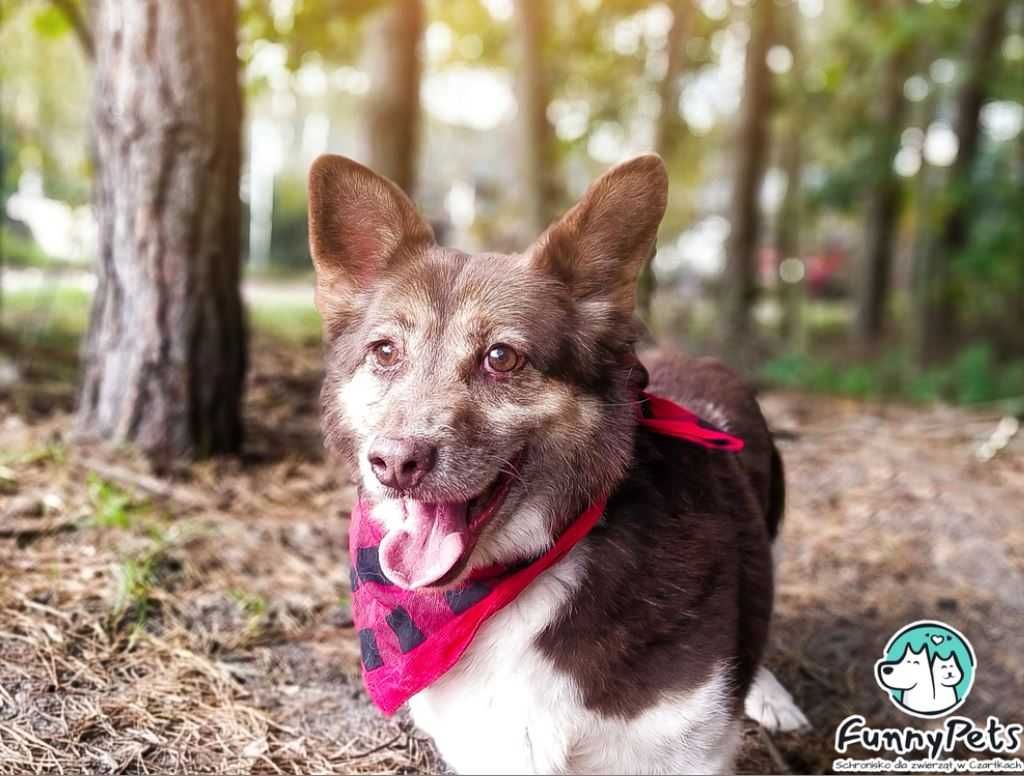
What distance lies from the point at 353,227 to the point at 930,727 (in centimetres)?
287

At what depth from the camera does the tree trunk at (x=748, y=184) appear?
42.2 ft

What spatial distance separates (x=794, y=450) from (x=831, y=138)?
46.2 feet

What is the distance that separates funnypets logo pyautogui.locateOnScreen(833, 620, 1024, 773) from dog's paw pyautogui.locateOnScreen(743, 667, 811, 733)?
160 millimetres

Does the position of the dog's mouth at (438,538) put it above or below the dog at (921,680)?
above

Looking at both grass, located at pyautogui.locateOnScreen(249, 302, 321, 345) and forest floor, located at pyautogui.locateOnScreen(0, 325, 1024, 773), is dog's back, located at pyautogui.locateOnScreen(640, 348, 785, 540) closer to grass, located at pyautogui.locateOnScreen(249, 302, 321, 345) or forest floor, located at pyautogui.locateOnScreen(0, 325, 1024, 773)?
forest floor, located at pyautogui.locateOnScreen(0, 325, 1024, 773)

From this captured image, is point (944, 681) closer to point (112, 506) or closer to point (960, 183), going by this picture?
point (112, 506)

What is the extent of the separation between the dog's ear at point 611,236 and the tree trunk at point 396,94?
7.35m

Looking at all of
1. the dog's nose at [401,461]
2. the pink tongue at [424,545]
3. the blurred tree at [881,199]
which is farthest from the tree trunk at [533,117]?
the dog's nose at [401,461]

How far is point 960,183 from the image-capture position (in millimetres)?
13102

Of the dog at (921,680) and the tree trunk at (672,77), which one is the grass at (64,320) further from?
the dog at (921,680)

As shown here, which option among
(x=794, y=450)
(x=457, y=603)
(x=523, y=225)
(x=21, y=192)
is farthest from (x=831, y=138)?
(x=457, y=603)

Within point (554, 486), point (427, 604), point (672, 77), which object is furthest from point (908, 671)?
point (672, 77)

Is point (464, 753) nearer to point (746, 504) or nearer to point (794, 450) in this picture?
point (746, 504)

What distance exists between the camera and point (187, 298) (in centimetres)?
481
